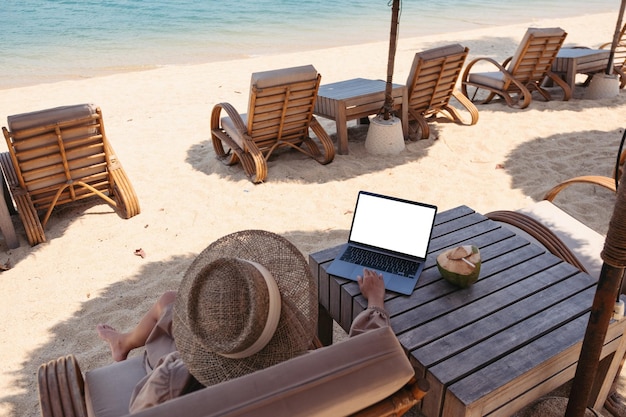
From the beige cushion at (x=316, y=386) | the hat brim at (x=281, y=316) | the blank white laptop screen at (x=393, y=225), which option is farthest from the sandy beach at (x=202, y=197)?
the beige cushion at (x=316, y=386)

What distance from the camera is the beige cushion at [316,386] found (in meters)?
1.28

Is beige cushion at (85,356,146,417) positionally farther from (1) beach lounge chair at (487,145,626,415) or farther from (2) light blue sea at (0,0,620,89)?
(2) light blue sea at (0,0,620,89)

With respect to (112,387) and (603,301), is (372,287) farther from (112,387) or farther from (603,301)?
(112,387)

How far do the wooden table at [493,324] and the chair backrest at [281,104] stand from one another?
2.80 meters

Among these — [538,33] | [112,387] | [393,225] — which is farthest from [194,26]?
[112,387]

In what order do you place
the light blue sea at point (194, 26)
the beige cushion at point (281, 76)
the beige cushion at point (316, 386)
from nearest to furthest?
the beige cushion at point (316, 386) → the beige cushion at point (281, 76) → the light blue sea at point (194, 26)

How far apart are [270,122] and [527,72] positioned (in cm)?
Result: 441

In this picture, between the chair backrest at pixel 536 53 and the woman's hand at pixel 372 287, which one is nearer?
the woman's hand at pixel 372 287

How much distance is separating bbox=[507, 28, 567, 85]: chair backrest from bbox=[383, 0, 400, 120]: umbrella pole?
99.7 inches

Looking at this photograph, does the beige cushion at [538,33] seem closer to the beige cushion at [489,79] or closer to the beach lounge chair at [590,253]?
the beige cushion at [489,79]

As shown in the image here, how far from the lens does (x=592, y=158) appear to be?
596 centimetres

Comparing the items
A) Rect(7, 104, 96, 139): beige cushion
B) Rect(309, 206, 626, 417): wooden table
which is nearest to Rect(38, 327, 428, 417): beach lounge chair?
Rect(309, 206, 626, 417): wooden table

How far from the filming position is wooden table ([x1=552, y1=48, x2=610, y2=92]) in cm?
812

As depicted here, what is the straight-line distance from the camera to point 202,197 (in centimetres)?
539
